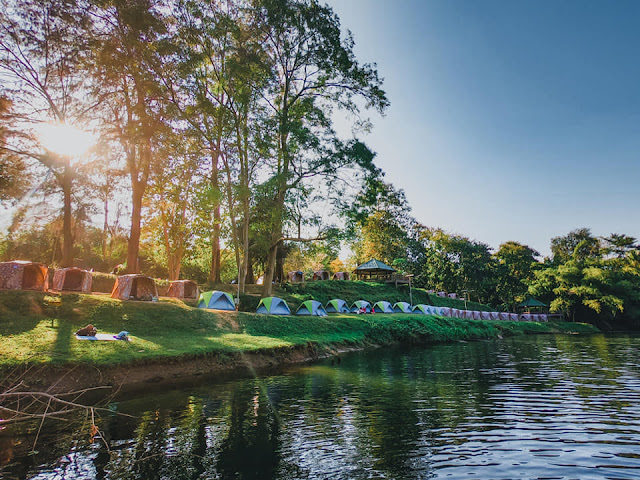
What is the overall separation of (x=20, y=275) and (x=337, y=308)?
87.8 feet

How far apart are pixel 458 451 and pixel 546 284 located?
210 feet

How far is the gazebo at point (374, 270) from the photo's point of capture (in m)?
52.7

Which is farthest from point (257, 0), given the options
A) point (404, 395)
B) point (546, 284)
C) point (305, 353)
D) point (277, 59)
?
point (546, 284)

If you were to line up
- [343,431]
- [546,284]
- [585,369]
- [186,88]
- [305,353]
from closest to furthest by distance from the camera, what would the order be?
[343,431], [585,369], [305,353], [186,88], [546,284]

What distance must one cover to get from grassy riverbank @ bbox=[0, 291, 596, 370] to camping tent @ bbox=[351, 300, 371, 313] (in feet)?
29.4

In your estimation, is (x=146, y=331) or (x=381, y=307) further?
(x=381, y=307)

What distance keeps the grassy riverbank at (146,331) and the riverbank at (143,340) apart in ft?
0.11

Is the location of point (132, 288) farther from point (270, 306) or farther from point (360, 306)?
point (360, 306)

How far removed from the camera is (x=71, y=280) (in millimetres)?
22375

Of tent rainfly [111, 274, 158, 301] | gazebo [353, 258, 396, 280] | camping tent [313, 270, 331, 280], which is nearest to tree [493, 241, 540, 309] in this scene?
gazebo [353, 258, 396, 280]

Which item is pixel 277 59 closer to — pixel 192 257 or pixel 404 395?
pixel 404 395

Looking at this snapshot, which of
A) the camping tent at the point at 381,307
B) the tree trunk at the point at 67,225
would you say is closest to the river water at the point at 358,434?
the tree trunk at the point at 67,225

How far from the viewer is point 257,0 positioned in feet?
82.6

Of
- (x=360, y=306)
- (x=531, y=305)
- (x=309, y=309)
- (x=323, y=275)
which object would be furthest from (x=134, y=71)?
(x=531, y=305)
